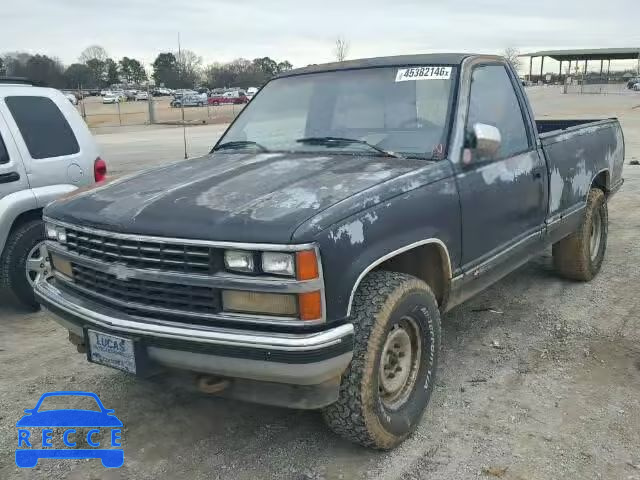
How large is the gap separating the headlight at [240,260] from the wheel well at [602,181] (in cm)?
425

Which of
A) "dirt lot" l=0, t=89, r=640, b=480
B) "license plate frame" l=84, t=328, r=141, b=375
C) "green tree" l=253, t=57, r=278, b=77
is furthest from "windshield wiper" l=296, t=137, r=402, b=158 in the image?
"green tree" l=253, t=57, r=278, b=77

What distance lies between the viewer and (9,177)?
521 cm

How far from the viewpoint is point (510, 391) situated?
12.5ft

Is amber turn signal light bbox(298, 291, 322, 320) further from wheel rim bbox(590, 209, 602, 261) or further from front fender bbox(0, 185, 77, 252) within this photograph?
wheel rim bbox(590, 209, 602, 261)

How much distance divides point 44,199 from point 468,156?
140 inches

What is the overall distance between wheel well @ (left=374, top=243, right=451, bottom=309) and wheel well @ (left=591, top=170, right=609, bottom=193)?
2925mm

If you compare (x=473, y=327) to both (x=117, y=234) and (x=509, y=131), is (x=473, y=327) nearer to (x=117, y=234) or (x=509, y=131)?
(x=509, y=131)

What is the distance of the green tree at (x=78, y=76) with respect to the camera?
260 ft

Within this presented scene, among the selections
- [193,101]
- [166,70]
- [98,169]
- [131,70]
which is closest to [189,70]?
[166,70]

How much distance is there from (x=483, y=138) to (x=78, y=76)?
88.3 metres

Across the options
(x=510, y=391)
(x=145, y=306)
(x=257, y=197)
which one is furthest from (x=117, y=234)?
(x=510, y=391)

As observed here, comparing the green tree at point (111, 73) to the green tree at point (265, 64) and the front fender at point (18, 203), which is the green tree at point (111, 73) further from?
the front fender at point (18, 203)

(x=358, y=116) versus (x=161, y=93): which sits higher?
(x=161, y=93)

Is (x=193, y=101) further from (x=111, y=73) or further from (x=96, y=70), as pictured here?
(x=111, y=73)
